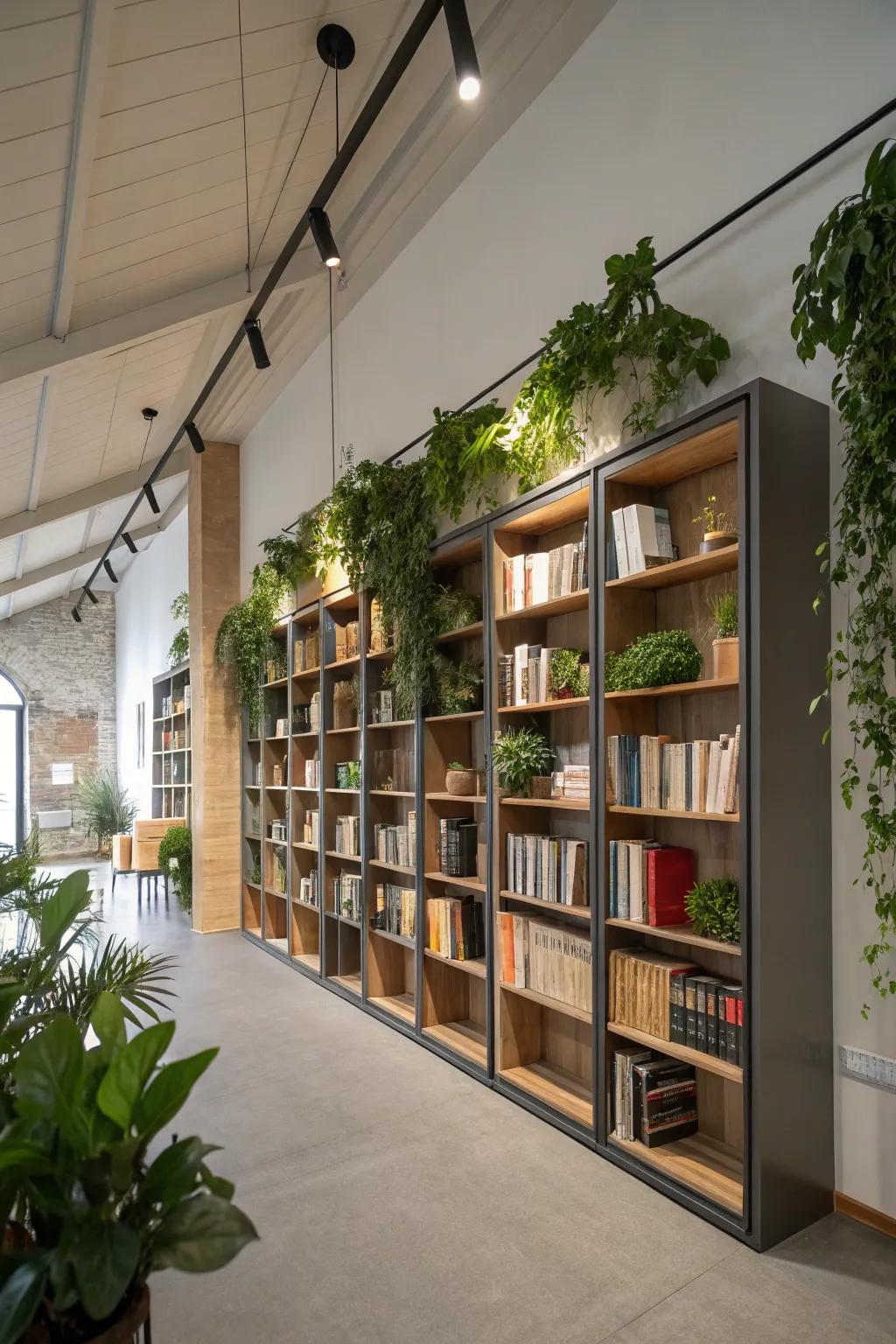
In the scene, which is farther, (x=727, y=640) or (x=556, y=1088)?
(x=556, y=1088)

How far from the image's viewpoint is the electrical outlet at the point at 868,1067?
2516 millimetres

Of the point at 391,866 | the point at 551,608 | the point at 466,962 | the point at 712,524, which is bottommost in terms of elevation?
the point at 466,962

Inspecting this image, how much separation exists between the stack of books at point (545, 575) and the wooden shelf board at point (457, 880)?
50.8 inches

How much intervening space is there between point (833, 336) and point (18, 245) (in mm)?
3605

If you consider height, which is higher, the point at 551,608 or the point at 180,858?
the point at 551,608

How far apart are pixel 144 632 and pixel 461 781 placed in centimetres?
988

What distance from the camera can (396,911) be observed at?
4801mm

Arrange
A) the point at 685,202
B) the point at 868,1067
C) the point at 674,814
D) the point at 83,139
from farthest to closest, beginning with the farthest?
the point at 83,139, the point at 685,202, the point at 674,814, the point at 868,1067

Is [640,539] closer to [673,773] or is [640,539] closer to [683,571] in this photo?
[683,571]

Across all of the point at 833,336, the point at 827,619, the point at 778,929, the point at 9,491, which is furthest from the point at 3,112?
the point at 9,491

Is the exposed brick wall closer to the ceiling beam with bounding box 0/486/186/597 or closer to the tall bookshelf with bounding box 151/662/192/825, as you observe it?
the ceiling beam with bounding box 0/486/186/597

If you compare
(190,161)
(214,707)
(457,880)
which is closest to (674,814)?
(457,880)

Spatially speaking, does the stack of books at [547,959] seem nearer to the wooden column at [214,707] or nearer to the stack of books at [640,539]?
the stack of books at [640,539]

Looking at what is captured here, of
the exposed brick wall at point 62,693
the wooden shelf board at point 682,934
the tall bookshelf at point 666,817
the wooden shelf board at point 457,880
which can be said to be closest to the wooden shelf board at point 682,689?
the tall bookshelf at point 666,817
